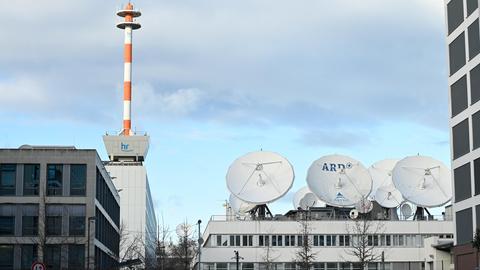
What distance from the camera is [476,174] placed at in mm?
63781

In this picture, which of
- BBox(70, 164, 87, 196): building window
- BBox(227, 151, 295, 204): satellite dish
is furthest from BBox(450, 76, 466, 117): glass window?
BBox(227, 151, 295, 204): satellite dish

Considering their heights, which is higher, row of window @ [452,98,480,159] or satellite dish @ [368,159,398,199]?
satellite dish @ [368,159,398,199]

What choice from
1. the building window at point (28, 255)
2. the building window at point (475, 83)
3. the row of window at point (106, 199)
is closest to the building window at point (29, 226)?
the building window at point (28, 255)

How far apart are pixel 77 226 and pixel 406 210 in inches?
2389

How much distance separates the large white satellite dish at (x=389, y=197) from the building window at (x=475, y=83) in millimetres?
52687

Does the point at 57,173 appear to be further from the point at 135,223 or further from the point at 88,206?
the point at 135,223

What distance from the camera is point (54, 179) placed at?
7381cm

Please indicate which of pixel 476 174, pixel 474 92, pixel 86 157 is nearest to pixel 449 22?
pixel 474 92

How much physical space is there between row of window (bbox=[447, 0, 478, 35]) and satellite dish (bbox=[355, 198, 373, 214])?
136ft

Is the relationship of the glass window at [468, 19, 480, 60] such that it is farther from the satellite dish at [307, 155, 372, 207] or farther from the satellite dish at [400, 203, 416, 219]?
the satellite dish at [400, 203, 416, 219]

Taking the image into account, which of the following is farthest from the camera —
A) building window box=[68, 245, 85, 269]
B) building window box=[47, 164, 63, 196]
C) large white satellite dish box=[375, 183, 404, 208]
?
large white satellite dish box=[375, 183, 404, 208]

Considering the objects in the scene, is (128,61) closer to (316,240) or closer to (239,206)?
(239,206)

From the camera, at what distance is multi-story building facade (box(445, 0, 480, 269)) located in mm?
64188

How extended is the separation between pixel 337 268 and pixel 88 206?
48.0 metres
